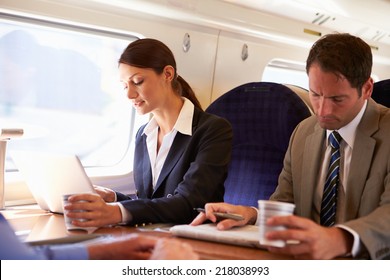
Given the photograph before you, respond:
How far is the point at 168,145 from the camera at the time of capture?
7.84 feet

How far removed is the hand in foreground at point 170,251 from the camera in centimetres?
134

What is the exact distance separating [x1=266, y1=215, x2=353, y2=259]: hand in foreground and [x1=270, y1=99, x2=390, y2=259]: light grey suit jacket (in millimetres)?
66

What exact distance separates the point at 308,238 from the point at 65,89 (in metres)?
1.77

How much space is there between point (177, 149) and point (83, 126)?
2.54ft

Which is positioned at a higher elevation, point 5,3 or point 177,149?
point 5,3

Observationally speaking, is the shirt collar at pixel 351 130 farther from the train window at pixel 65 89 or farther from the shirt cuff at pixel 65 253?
the train window at pixel 65 89

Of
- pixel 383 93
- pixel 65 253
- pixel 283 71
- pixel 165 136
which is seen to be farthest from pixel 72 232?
pixel 283 71

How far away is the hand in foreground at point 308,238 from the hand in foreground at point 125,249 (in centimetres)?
29

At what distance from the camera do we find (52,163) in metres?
2.03

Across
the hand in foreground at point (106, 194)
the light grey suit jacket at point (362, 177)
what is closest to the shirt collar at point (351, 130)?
the light grey suit jacket at point (362, 177)

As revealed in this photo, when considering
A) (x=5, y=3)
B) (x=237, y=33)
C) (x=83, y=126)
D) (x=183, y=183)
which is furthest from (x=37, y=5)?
(x=237, y=33)

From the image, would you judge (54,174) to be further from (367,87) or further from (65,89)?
(367,87)

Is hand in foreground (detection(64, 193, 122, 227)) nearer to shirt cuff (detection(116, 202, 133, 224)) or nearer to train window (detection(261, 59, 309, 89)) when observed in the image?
shirt cuff (detection(116, 202, 133, 224))
